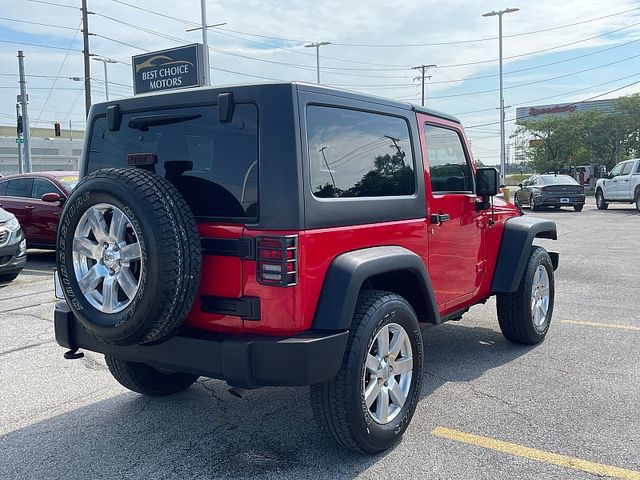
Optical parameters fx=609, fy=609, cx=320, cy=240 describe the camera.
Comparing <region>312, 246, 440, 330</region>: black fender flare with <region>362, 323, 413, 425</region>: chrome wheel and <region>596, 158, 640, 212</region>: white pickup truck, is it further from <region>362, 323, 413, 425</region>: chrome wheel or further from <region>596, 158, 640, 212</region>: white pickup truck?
<region>596, 158, 640, 212</region>: white pickup truck

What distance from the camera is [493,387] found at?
14.2 ft

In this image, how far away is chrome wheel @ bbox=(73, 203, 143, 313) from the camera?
2996 millimetres

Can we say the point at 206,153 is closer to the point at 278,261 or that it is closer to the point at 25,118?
the point at 278,261

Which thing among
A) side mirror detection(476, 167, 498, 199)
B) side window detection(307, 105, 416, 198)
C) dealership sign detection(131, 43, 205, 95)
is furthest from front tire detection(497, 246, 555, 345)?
dealership sign detection(131, 43, 205, 95)

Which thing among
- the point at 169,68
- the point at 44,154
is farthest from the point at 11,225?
the point at 44,154

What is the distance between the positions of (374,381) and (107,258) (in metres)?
1.55

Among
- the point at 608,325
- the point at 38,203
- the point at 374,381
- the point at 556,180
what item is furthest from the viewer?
the point at 556,180

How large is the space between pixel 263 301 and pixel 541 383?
2.45 m

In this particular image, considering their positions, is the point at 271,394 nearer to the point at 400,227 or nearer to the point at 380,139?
the point at 400,227

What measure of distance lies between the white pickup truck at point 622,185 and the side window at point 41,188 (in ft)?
60.1

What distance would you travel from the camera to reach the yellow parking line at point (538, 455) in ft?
10.1

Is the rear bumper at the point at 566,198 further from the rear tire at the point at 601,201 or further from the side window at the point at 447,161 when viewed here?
the side window at the point at 447,161

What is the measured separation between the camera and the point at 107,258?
121 inches

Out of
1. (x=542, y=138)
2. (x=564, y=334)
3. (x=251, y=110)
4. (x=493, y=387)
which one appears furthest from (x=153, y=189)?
(x=542, y=138)
